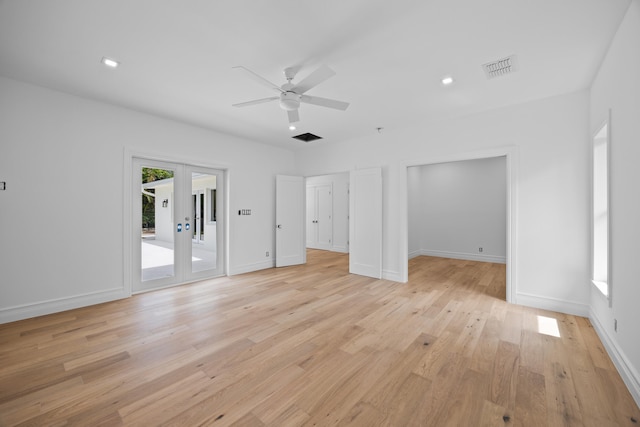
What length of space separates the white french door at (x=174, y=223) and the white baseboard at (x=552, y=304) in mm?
5083

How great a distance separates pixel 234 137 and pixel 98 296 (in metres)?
3.47

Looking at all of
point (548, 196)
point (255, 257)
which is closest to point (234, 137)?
point (255, 257)

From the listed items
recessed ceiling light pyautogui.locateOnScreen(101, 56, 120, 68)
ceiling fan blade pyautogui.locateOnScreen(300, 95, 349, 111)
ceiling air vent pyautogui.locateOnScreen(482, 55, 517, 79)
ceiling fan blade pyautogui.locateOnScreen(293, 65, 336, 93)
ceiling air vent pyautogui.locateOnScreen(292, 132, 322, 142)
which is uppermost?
ceiling air vent pyautogui.locateOnScreen(292, 132, 322, 142)

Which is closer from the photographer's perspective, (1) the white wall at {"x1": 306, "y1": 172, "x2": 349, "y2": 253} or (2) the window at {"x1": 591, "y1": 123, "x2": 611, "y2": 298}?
(2) the window at {"x1": 591, "y1": 123, "x2": 611, "y2": 298}

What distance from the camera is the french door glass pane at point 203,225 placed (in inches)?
192

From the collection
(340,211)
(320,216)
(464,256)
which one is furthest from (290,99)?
(464,256)

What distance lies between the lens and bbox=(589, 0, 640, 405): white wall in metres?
1.87

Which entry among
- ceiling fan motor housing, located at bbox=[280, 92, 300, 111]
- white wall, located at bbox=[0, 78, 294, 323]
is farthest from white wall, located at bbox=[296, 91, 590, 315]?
white wall, located at bbox=[0, 78, 294, 323]

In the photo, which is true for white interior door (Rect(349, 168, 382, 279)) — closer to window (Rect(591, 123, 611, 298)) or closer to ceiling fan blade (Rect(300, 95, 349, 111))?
ceiling fan blade (Rect(300, 95, 349, 111))

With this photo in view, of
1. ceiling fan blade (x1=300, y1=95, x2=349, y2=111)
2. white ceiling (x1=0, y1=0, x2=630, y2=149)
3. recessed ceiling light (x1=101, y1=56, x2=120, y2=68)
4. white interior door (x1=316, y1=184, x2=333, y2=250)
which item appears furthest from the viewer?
white interior door (x1=316, y1=184, x2=333, y2=250)

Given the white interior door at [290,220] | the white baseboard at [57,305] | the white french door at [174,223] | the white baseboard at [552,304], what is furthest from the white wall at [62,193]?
the white baseboard at [552,304]

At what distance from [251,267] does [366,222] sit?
104 inches

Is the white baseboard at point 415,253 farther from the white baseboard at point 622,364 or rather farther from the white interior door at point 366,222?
the white baseboard at point 622,364

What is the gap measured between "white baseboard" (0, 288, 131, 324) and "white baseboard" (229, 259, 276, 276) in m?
1.78
